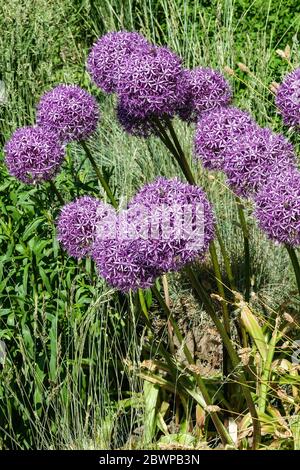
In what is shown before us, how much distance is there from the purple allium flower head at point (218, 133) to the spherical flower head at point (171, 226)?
42 cm

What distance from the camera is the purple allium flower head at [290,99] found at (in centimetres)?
357

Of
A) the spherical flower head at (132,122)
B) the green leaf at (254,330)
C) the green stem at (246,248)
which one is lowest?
the green leaf at (254,330)

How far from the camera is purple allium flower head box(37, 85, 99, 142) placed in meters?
3.77

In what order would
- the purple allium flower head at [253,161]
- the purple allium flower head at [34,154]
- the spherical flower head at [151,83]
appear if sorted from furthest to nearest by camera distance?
the purple allium flower head at [34,154], the spherical flower head at [151,83], the purple allium flower head at [253,161]

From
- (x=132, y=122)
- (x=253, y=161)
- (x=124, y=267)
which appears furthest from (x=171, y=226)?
(x=132, y=122)

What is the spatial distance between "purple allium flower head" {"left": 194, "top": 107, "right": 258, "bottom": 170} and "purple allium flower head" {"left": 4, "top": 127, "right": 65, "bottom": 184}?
0.59m

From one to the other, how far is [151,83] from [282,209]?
76 cm

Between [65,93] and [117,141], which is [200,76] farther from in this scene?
[117,141]

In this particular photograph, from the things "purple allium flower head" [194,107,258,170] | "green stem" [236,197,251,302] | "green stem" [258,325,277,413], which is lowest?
"green stem" [258,325,277,413]

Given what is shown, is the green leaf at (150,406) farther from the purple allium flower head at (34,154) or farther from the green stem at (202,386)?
the purple allium flower head at (34,154)

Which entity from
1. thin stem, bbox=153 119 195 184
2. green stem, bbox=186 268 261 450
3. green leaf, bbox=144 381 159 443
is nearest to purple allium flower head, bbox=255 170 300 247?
green stem, bbox=186 268 261 450

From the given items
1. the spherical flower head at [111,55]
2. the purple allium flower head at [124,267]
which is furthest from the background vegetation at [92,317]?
the spherical flower head at [111,55]

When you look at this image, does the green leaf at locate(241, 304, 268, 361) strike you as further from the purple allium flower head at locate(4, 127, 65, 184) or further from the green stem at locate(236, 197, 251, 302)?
the purple allium flower head at locate(4, 127, 65, 184)
